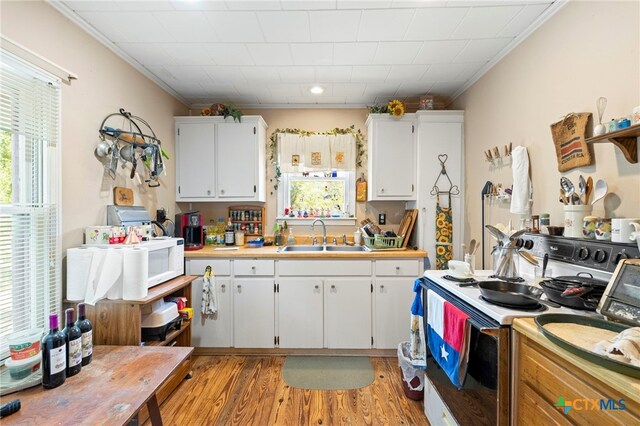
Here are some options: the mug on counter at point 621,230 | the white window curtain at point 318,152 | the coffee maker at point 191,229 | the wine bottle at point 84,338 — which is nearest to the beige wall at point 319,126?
the white window curtain at point 318,152

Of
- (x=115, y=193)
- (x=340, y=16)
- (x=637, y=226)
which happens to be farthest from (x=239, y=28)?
(x=637, y=226)

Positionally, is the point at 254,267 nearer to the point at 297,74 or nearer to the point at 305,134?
the point at 305,134

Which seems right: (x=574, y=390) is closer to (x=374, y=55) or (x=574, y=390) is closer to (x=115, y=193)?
(x=374, y=55)

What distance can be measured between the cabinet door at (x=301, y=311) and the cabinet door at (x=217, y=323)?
1.67 ft

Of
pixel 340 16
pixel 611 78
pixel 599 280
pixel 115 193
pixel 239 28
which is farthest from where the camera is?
pixel 115 193

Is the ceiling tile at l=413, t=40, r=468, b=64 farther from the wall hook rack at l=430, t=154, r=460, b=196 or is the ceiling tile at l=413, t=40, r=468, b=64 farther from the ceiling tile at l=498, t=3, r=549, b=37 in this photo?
the wall hook rack at l=430, t=154, r=460, b=196

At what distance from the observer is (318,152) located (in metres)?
3.17

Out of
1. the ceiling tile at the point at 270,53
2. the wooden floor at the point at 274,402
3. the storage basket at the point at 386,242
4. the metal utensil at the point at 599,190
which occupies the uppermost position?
the ceiling tile at the point at 270,53

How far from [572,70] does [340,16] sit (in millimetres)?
1415

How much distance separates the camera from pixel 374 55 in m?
2.20

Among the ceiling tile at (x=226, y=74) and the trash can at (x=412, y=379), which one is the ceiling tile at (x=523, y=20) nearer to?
the ceiling tile at (x=226, y=74)

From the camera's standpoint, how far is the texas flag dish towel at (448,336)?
49.7 inches

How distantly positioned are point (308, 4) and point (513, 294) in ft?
6.41

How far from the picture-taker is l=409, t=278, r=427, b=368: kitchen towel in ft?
5.88
